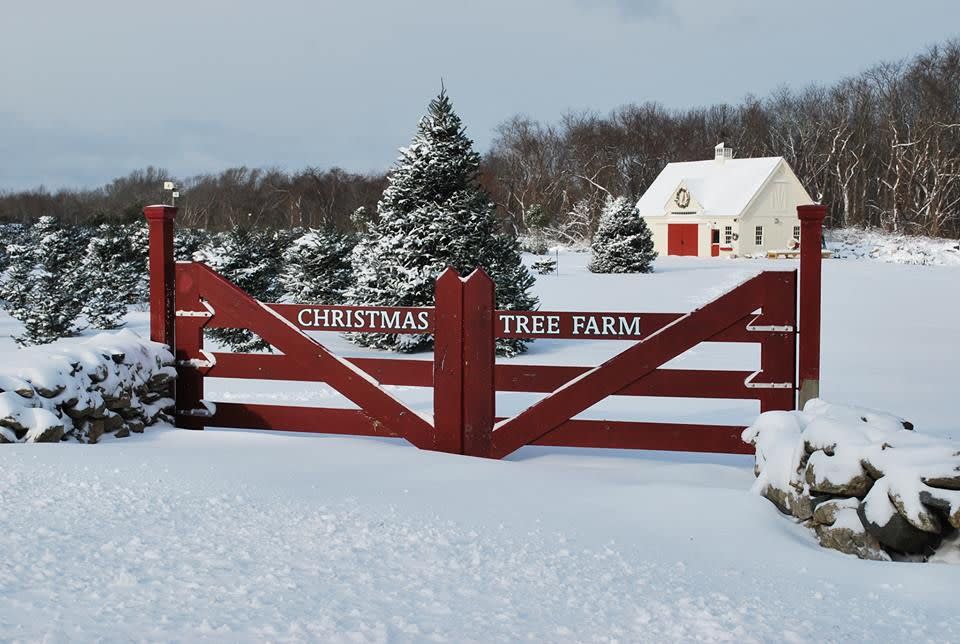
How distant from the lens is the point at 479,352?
635cm

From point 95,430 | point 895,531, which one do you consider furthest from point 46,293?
point 895,531

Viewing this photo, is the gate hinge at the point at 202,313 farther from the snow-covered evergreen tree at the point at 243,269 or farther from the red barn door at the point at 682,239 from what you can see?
the red barn door at the point at 682,239

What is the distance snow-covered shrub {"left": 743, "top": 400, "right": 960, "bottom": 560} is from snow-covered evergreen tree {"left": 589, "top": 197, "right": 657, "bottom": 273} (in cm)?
2823

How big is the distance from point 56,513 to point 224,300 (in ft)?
10.2

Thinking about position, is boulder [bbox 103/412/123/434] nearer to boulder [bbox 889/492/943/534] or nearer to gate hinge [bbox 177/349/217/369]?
gate hinge [bbox 177/349/217/369]

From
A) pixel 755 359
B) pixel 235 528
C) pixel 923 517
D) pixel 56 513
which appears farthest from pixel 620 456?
pixel 755 359

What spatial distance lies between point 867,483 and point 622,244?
29.1 m

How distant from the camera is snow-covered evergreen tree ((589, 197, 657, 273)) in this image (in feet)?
108

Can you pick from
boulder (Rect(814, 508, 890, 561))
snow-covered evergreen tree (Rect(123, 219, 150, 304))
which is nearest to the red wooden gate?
boulder (Rect(814, 508, 890, 561))

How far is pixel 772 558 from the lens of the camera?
161 inches

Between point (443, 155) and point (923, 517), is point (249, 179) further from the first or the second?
point (923, 517)

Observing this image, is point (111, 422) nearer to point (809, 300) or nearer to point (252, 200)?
point (809, 300)

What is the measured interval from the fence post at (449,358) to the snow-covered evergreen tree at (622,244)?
88.5 ft

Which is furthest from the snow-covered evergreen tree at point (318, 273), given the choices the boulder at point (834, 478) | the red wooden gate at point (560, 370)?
the boulder at point (834, 478)
